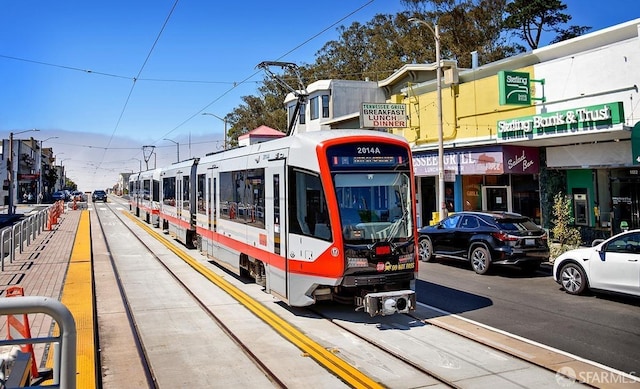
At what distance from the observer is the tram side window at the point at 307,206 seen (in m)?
8.33

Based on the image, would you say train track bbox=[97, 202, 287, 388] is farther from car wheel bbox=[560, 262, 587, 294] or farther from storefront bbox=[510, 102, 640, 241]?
storefront bbox=[510, 102, 640, 241]

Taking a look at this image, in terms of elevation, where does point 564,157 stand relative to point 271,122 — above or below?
below

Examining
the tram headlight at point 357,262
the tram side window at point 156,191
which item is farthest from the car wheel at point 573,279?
the tram side window at point 156,191

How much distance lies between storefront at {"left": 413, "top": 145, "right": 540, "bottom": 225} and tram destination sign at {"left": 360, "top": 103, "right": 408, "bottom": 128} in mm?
2003

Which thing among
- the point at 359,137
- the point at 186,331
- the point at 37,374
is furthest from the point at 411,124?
the point at 37,374

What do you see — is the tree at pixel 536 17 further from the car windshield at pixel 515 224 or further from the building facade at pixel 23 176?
the building facade at pixel 23 176

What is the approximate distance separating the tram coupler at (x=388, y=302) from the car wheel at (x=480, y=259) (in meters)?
5.70

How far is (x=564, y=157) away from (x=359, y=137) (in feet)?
40.6

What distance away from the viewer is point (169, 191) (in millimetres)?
22516

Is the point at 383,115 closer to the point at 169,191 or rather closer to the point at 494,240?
the point at 169,191

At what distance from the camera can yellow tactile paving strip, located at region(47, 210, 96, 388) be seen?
20.0ft

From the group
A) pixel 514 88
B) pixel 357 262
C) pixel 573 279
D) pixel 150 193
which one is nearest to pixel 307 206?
pixel 357 262

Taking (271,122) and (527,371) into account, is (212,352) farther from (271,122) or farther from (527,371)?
(271,122)

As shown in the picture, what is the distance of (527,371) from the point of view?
618 cm
